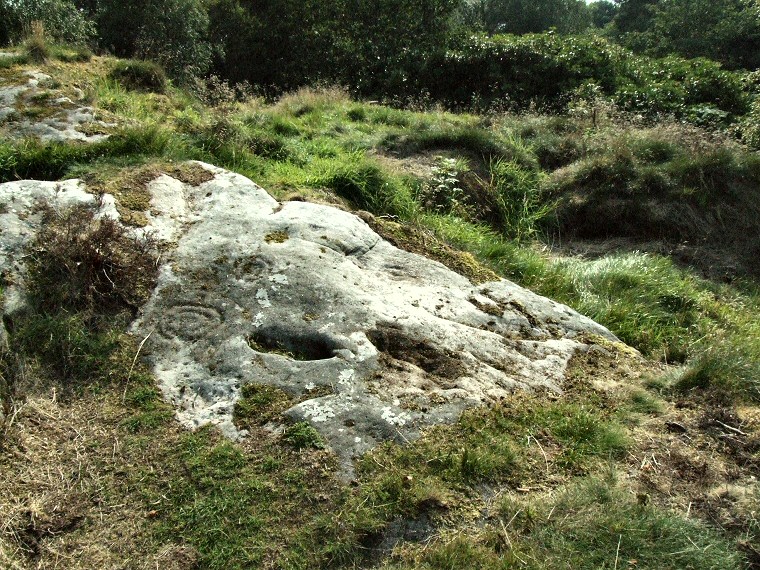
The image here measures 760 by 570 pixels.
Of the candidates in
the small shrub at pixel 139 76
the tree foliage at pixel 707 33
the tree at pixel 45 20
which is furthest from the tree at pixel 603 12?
the small shrub at pixel 139 76

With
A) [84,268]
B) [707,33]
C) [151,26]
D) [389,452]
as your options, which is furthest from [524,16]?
[389,452]

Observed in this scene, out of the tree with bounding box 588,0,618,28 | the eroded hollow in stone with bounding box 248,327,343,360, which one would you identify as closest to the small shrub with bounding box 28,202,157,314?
the eroded hollow in stone with bounding box 248,327,343,360

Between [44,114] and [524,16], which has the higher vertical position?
[524,16]

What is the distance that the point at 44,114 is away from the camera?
6.82 m

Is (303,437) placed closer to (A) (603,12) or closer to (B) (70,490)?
(B) (70,490)

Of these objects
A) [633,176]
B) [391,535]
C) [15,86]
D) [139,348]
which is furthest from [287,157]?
[391,535]

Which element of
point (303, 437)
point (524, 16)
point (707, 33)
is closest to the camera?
point (303, 437)

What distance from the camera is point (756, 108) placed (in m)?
11.2

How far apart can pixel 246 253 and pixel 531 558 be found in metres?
2.99

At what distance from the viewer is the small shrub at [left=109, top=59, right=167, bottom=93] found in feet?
31.9

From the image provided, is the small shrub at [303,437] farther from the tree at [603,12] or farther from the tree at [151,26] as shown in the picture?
the tree at [603,12]

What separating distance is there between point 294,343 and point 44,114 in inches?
162

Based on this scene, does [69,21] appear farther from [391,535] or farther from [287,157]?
[391,535]

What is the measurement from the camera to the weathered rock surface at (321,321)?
4223mm
